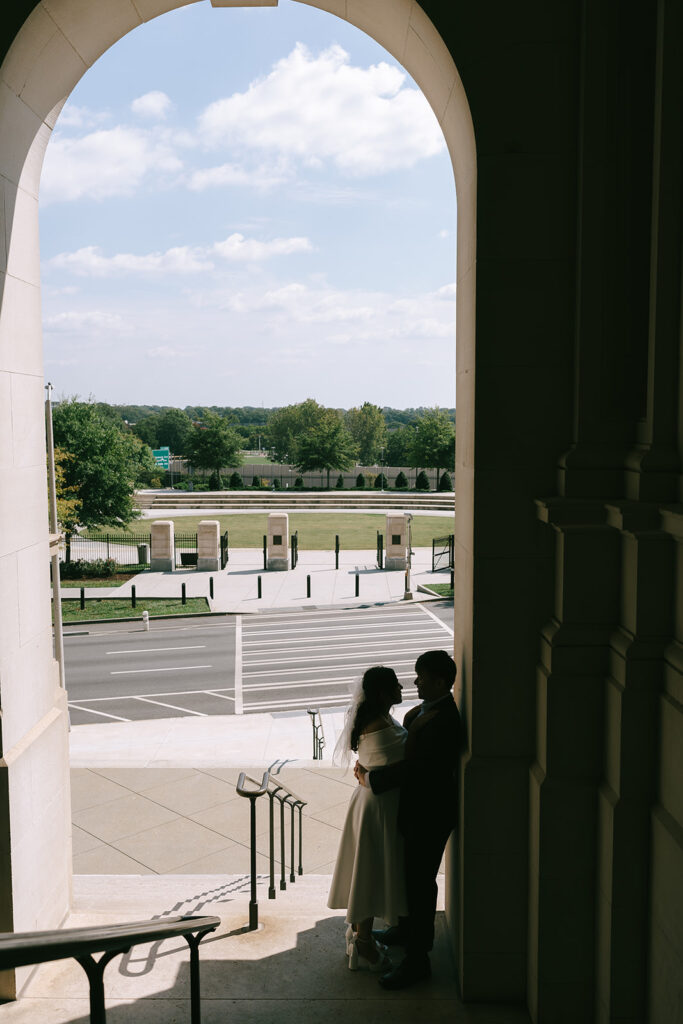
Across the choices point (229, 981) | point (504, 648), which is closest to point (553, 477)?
point (504, 648)

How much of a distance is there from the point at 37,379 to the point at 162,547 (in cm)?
3064

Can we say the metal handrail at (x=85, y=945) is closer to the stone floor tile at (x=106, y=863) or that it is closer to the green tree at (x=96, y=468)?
the stone floor tile at (x=106, y=863)

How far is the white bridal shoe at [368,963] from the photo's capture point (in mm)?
4965

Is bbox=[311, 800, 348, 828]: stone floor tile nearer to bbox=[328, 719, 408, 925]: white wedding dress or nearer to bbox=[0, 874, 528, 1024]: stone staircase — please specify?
bbox=[0, 874, 528, 1024]: stone staircase

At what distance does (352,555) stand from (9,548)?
3476 centimetres

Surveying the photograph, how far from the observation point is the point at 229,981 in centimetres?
489

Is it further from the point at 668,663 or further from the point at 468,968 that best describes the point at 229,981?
Result: the point at 668,663

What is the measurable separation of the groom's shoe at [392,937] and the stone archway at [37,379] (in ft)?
1.20

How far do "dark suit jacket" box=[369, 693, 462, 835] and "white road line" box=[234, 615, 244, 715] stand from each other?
12.4 m

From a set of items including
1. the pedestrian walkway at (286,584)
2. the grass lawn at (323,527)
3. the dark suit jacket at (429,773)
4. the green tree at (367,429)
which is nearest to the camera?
the dark suit jacket at (429,773)

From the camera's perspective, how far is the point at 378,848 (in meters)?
4.88

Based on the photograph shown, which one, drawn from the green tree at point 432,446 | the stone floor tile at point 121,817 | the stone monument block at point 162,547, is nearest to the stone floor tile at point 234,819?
the stone floor tile at point 121,817

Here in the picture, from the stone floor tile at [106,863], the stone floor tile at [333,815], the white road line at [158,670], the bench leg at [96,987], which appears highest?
the bench leg at [96,987]

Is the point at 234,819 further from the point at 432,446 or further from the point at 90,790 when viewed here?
the point at 432,446
